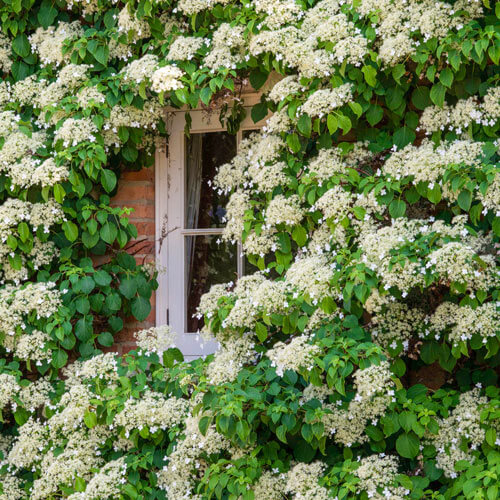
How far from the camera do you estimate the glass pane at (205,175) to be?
448cm

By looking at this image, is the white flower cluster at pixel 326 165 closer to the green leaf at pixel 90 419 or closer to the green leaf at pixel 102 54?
the green leaf at pixel 102 54

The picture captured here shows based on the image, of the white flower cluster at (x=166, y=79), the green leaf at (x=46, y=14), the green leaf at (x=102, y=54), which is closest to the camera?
the white flower cluster at (x=166, y=79)

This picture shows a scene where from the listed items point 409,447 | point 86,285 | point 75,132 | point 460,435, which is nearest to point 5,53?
point 75,132

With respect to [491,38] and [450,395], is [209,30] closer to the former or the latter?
[491,38]

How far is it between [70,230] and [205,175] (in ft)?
2.40

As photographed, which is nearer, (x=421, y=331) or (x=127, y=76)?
(x=421, y=331)

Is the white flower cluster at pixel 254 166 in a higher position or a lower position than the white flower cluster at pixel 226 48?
lower

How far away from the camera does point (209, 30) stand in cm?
425

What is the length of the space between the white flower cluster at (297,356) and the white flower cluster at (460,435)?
587mm

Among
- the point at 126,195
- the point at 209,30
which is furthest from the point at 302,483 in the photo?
the point at 209,30

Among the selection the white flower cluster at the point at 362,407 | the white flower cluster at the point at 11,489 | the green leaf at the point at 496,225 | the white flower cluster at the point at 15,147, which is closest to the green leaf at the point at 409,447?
the white flower cluster at the point at 362,407

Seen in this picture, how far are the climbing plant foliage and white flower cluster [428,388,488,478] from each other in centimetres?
1

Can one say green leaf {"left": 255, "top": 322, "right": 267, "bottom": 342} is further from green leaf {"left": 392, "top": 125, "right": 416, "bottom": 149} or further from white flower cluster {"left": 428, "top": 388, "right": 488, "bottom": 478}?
green leaf {"left": 392, "top": 125, "right": 416, "bottom": 149}

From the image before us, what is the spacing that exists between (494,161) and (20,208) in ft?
7.32
